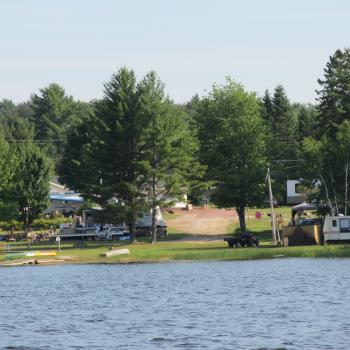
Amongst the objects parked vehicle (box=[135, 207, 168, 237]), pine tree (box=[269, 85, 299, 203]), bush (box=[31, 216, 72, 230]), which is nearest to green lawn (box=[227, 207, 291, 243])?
pine tree (box=[269, 85, 299, 203])

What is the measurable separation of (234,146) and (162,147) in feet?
35.7

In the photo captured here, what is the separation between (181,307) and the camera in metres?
53.6

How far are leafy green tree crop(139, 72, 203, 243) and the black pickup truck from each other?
13.1 meters

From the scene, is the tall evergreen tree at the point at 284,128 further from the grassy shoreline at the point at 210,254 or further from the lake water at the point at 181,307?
the lake water at the point at 181,307

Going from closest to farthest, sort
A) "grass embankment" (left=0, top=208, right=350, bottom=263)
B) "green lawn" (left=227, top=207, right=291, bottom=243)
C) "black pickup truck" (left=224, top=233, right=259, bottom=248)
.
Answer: "grass embankment" (left=0, top=208, right=350, bottom=263) < "black pickup truck" (left=224, top=233, right=259, bottom=248) < "green lawn" (left=227, top=207, right=291, bottom=243)

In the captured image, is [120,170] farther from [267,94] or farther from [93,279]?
[267,94]

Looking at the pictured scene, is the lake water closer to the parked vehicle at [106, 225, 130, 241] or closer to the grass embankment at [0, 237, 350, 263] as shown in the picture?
the grass embankment at [0, 237, 350, 263]

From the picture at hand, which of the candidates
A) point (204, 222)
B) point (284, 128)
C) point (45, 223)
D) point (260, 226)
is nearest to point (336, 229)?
point (260, 226)

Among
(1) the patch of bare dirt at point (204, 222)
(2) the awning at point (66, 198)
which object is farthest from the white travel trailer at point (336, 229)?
(2) the awning at point (66, 198)

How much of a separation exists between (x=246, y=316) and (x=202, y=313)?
9.00 ft

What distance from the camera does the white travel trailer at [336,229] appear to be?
94.2 meters

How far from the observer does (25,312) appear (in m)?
53.5

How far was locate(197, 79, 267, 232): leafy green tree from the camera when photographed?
11381 cm

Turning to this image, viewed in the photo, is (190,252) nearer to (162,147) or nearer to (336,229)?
(336,229)
